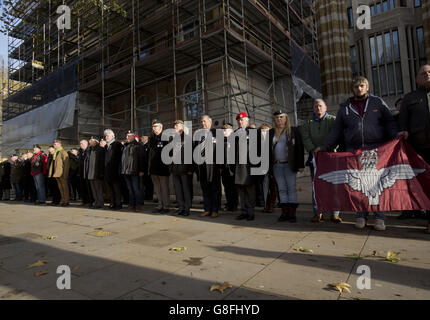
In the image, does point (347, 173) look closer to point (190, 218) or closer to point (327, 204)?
point (327, 204)

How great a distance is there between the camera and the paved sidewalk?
2074mm

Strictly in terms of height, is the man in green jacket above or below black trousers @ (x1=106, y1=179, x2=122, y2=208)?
above

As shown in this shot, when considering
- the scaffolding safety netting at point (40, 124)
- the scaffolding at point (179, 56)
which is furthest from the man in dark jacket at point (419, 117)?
the scaffolding safety netting at point (40, 124)

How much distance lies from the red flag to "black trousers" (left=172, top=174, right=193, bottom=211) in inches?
104

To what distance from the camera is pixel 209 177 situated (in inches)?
208

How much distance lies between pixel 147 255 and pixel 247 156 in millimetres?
2635

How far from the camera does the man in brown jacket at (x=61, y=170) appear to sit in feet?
27.3

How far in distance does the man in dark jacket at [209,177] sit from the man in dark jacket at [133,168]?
191cm

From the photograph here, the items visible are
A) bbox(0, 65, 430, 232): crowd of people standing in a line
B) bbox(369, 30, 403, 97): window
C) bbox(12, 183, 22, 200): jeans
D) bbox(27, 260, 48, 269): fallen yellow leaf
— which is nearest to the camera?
bbox(27, 260, 48, 269): fallen yellow leaf

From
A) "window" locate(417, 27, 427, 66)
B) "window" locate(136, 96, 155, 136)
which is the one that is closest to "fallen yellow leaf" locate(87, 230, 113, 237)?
"window" locate(136, 96, 155, 136)

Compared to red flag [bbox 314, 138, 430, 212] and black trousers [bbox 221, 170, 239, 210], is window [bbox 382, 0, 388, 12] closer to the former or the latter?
black trousers [bbox 221, 170, 239, 210]

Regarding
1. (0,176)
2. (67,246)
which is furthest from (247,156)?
(0,176)

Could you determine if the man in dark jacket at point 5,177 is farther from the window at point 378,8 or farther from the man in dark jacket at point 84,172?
the window at point 378,8

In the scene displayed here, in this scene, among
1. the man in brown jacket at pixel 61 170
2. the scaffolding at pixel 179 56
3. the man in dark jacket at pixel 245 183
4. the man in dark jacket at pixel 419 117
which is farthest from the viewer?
the scaffolding at pixel 179 56
